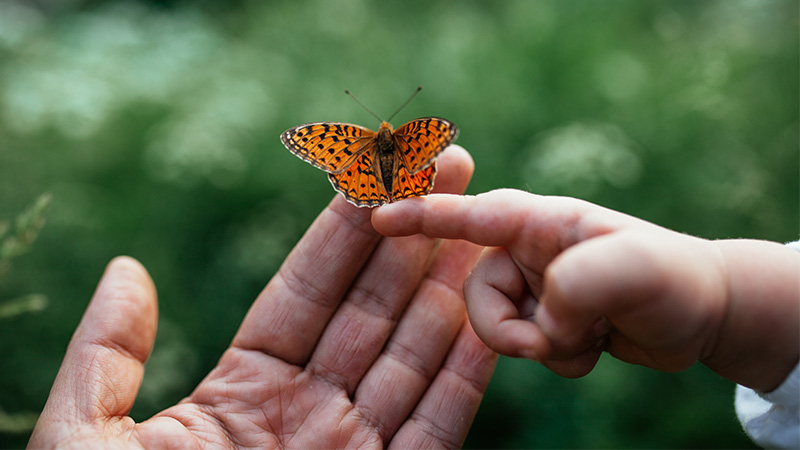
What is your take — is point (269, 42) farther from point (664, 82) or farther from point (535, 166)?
point (664, 82)

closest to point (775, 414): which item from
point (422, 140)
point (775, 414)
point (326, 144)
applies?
point (775, 414)

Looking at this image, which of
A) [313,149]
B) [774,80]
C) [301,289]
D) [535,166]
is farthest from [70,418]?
[774,80]

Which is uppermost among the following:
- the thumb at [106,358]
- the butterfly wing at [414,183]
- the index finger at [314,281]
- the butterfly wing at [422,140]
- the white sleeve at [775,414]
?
the butterfly wing at [422,140]

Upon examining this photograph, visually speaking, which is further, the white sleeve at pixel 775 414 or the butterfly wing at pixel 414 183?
the butterfly wing at pixel 414 183

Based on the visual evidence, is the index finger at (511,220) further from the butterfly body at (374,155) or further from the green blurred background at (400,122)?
the green blurred background at (400,122)

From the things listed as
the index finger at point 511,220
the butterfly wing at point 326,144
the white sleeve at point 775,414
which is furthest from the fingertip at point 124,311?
the white sleeve at point 775,414

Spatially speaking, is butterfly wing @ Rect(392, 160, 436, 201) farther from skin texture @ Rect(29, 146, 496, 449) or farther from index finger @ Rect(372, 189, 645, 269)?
skin texture @ Rect(29, 146, 496, 449)
